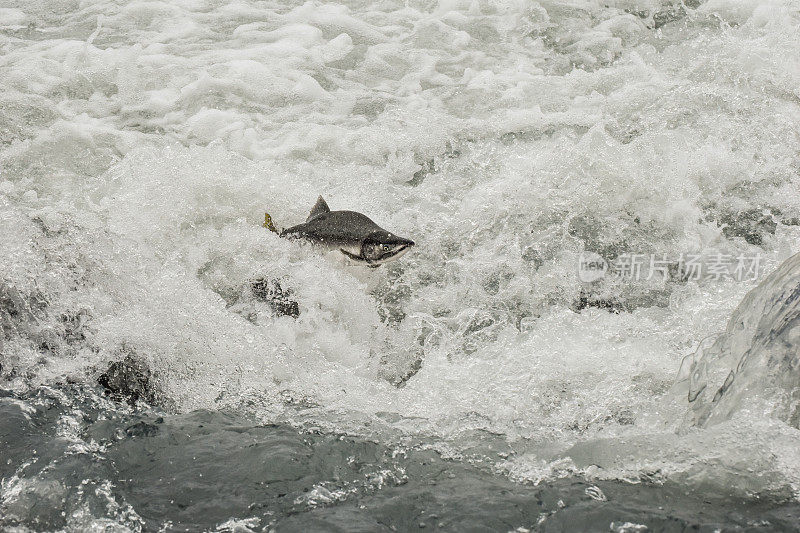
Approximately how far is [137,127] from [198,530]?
528 cm

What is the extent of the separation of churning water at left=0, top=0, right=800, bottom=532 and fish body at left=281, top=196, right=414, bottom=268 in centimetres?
11

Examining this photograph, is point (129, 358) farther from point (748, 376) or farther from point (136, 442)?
point (748, 376)

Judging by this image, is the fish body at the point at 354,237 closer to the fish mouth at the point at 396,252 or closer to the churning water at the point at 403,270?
the fish mouth at the point at 396,252

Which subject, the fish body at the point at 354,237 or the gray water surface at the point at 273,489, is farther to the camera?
the fish body at the point at 354,237

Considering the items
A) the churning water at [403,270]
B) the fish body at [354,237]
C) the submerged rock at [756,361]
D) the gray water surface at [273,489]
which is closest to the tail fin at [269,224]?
the churning water at [403,270]

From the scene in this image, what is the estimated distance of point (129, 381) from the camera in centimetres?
341

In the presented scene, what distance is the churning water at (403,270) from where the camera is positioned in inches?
104

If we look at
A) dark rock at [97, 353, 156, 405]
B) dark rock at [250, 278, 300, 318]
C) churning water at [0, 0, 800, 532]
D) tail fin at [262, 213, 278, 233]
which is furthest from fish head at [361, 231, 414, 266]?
dark rock at [97, 353, 156, 405]

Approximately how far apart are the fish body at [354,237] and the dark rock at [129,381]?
138 cm

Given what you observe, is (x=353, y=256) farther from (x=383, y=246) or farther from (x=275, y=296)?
(x=275, y=296)

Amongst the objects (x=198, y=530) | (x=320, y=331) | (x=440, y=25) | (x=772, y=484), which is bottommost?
(x=320, y=331)

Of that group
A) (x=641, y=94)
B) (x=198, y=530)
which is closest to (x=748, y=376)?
(x=198, y=530)

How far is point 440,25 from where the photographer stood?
28.7 feet

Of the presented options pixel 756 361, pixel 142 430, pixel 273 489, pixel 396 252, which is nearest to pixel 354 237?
pixel 396 252
